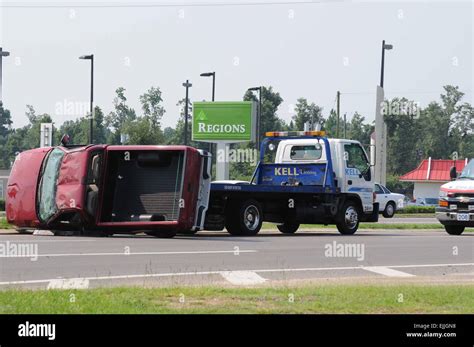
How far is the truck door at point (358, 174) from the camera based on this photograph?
26.0 meters

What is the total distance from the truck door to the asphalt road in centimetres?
367

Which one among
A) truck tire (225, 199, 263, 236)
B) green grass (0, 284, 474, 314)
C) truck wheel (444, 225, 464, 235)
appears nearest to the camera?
green grass (0, 284, 474, 314)

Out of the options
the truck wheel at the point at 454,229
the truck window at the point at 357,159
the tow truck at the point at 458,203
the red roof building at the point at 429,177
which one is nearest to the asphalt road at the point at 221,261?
the tow truck at the point at 458,203

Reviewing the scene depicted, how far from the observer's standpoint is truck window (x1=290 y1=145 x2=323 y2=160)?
25750mm

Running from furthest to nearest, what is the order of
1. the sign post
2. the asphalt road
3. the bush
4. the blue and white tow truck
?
1. the bush
2. the sign post
3. the blue and white tow truck
4. the asphalt road

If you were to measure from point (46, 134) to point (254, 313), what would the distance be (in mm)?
28105

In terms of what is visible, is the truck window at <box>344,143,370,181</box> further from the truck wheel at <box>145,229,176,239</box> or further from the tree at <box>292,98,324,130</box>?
the tree at <box>292,98,324,130</box>

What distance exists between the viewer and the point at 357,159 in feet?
86.5

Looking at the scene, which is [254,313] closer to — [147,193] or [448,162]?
[147,193]

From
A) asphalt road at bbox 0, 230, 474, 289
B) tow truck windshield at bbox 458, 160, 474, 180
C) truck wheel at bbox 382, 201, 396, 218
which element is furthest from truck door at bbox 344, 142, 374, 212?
truck wheel at bbox 382, 201, 396, 218

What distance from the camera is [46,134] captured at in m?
36.8

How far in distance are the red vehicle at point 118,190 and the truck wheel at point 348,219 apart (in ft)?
16.4
